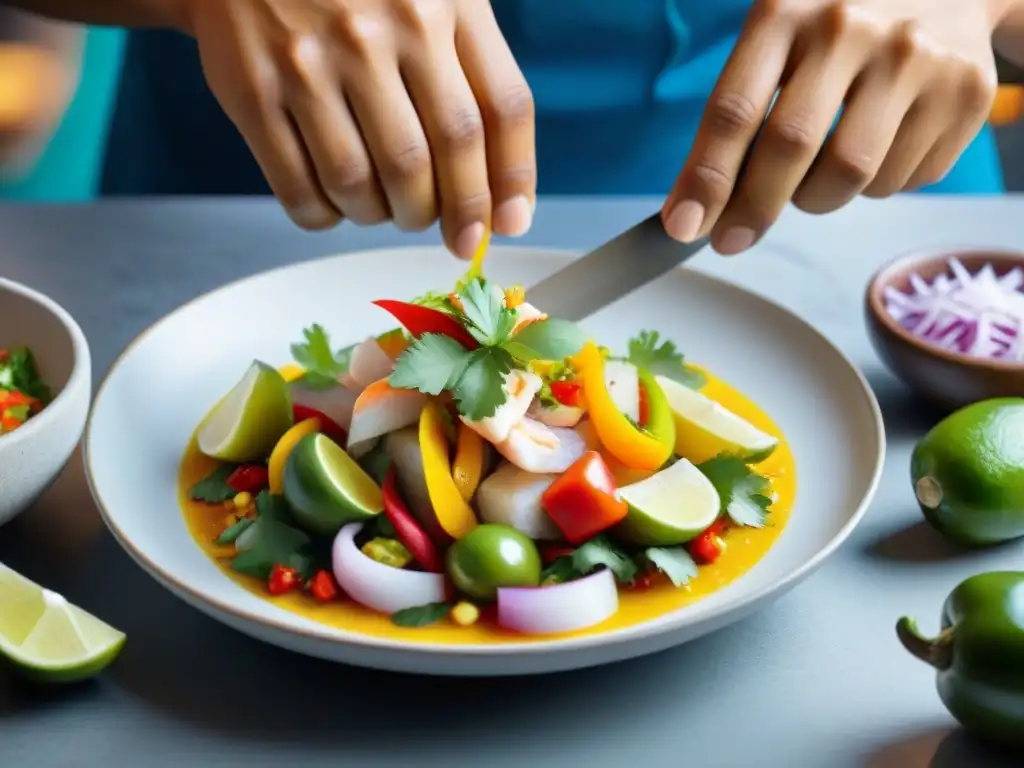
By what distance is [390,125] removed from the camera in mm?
1490

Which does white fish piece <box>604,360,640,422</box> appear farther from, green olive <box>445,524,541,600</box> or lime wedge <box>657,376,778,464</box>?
green olive <box>445,524,541,600</box>

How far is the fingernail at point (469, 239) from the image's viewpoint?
1575 millimetres

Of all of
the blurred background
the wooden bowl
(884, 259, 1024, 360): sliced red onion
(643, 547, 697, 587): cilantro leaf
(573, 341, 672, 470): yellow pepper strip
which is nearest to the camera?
(643, 547, 697, 587): cilantro leaf

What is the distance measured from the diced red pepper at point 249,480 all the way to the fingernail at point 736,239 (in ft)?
2.14

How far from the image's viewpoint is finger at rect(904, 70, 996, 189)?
5.40 ft

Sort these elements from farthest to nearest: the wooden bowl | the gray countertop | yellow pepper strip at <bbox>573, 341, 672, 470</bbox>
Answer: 1. the wooden bowl
2. yellow pepper strip at <bbox>573, 341, 672, 470</bbox>
3. the gray countertop

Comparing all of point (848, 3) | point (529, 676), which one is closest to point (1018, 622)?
point (529, 676)

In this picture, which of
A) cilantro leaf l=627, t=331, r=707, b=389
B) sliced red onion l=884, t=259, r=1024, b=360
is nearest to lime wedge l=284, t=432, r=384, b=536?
cilantro leaf l=627, t=331, r=707, b=389

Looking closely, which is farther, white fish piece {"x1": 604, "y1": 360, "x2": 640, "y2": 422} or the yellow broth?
white fish piece {"x1": 604, "y1": 360, "x2": 640, "y2": 422}

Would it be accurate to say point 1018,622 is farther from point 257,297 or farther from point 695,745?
point 257,297

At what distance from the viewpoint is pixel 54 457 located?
136 cm

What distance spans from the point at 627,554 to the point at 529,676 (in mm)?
172

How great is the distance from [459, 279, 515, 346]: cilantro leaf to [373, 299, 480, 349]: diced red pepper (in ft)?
0.13

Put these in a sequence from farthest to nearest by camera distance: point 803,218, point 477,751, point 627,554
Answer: point 803,218 < point 627,554 < point 477,751
